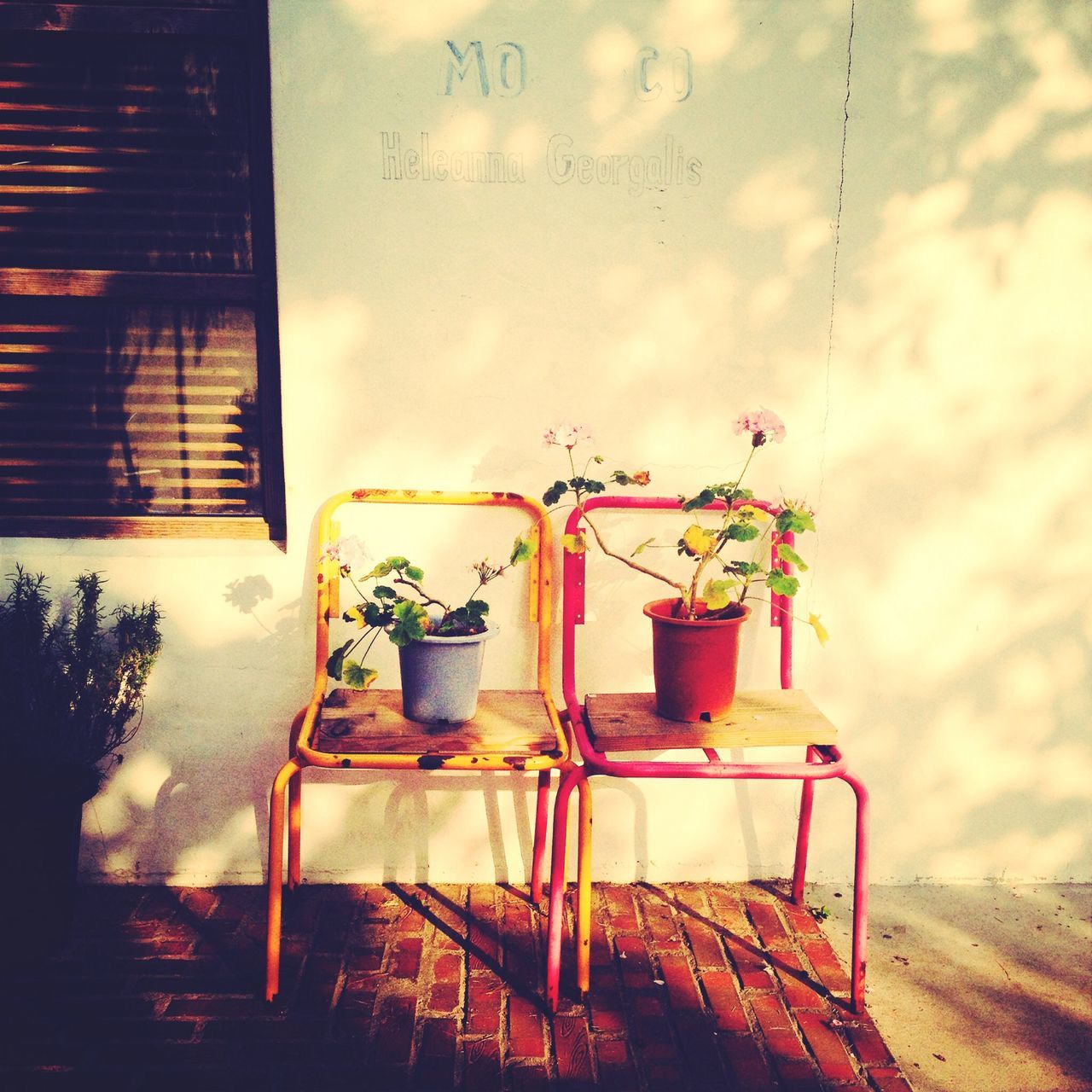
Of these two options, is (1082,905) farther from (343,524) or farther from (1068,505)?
(343,524)

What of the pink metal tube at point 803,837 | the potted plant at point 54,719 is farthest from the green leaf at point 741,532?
the potted plant at point 54,719

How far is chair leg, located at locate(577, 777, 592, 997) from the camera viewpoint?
2232 mm

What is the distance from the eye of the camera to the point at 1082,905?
2881 mm

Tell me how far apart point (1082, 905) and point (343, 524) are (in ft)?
9.03

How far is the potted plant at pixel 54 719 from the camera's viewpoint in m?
2.42

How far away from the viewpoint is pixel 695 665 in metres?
2.26

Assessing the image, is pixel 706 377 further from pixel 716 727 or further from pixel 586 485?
pixel 716 727

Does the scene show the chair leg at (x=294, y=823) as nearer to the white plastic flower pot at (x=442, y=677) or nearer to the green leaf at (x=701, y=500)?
the white plastic flower pot at (x=442, y=677)

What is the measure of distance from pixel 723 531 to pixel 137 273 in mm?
1892

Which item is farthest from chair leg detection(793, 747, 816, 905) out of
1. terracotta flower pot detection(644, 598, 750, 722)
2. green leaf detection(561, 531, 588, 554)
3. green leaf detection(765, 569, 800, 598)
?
green leaf detection(561, 531, 588, 554)

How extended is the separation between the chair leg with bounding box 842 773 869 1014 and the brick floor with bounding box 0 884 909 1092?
0.23 ft

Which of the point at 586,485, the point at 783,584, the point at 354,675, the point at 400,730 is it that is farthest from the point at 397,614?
the point at 783,584

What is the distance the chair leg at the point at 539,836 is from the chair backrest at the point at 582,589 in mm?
301

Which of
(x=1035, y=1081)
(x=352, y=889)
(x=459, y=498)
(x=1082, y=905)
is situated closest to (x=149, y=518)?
(x=459, y=498)
